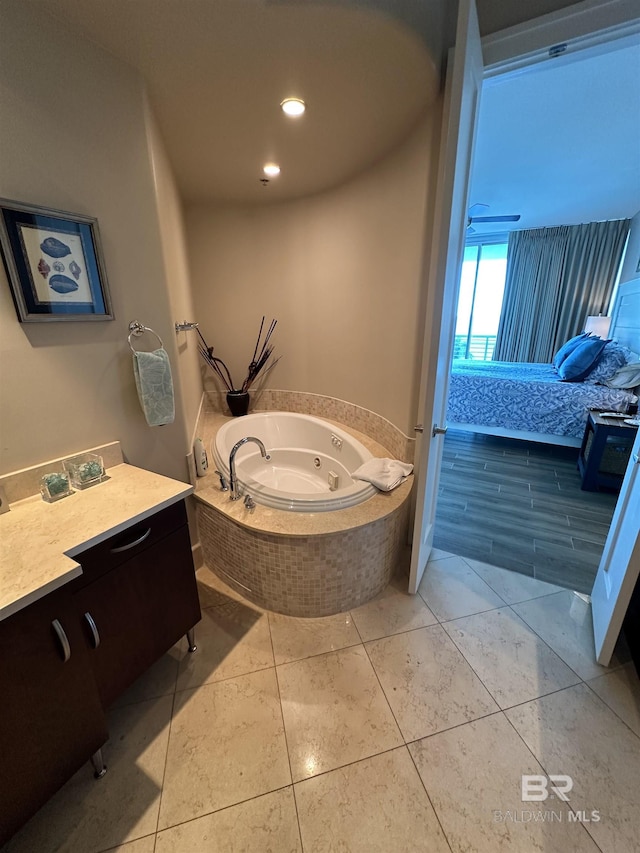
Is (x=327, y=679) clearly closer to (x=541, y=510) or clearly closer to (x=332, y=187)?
(x=541, y=510)

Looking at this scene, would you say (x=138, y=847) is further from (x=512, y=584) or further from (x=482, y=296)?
(x=482, y=296)

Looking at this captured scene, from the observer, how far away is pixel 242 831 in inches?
39.2

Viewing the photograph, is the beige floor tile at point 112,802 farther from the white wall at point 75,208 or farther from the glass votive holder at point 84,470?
the white wall at point 75,208

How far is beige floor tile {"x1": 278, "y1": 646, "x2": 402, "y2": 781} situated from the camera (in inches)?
46.2

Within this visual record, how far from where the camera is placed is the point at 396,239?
2.03 m

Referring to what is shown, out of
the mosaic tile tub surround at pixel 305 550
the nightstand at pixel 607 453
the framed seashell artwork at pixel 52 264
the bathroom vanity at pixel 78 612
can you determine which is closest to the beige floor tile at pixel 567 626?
the mosaic tile tub surround at pixel 305 550

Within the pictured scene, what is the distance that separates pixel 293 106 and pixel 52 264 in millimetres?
1240

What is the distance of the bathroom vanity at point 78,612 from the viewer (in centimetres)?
83

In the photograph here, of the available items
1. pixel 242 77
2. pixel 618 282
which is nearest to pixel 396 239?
pixel 242 77

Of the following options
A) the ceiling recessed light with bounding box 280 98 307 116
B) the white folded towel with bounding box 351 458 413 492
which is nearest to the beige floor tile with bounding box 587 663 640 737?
the white folded towel with bounding box 351 458 413 492

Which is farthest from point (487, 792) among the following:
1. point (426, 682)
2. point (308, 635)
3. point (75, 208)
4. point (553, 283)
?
→ point (553, 283)

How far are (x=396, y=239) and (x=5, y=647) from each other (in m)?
2.39

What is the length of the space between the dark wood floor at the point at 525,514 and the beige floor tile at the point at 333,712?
1.07m

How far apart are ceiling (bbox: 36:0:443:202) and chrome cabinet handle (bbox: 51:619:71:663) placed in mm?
1832
